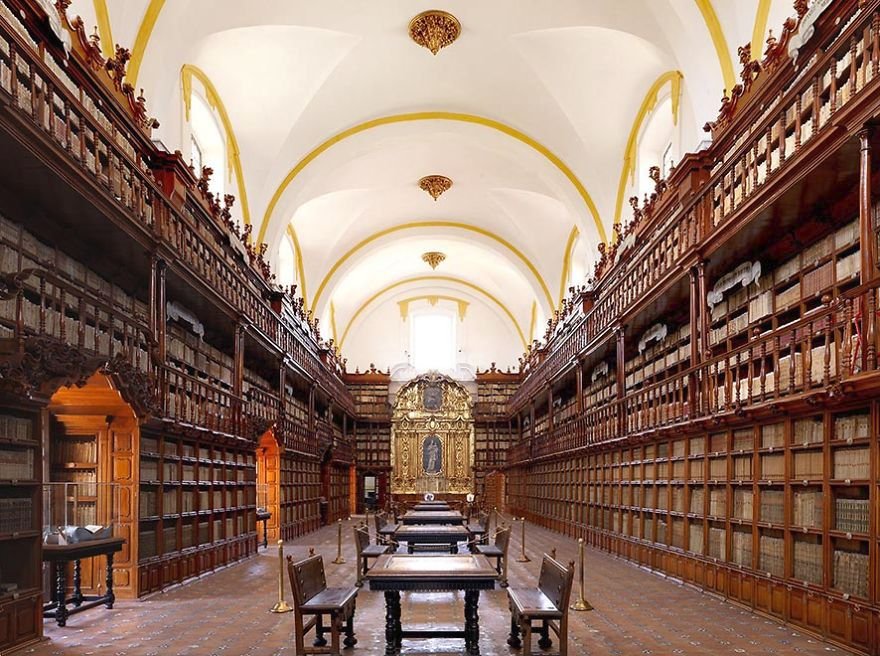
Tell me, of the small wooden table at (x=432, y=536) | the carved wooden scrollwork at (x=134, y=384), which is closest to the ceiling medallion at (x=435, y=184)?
the small wooden table at (x=432, y=536)

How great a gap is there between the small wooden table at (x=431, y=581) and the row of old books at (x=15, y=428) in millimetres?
3147

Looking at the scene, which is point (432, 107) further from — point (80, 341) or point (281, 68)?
point (80, 341)

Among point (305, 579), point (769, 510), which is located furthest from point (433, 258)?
point (305, 579)

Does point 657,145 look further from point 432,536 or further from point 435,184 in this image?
point 432,536

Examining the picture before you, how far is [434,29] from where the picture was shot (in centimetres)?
1545

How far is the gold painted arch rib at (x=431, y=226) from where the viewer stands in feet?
92.6

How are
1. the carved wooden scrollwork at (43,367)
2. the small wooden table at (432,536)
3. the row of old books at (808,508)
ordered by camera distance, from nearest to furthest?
the carved wooden scrollwork at (43,367) < the row of old books at (808,508) < the small wooden table at (432,536)

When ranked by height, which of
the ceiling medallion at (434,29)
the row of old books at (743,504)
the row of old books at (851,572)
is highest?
the ceiling medallion at (434,29)

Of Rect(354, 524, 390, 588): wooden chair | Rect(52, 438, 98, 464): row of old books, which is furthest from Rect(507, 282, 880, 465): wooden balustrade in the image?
Rect(52, 438, 98, 464): row of old books

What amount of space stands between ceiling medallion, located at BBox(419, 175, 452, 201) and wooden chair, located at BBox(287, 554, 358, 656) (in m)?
17.8

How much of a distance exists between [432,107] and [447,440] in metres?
18.0

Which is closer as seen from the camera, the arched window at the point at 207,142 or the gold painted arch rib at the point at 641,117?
the gold painted arch rib at the point at 641,117

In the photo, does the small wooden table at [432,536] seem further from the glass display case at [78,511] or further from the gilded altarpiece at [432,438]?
the gilded altarpiece at [432,438]

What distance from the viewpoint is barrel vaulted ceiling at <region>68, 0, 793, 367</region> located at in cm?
1270
